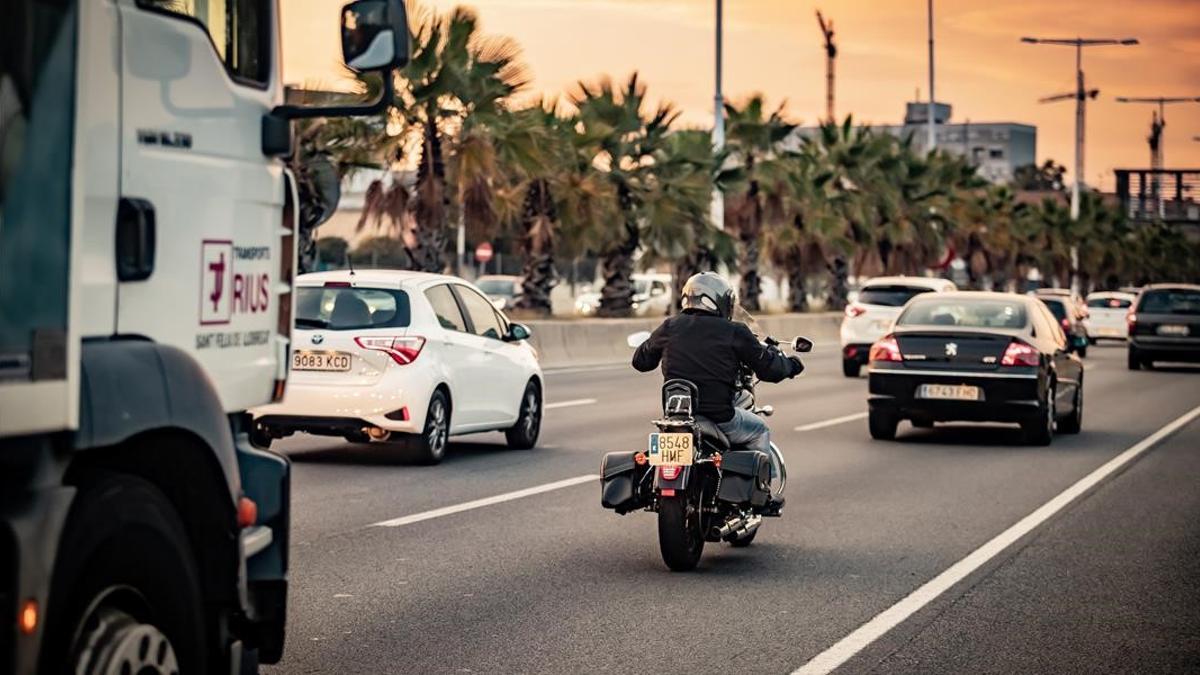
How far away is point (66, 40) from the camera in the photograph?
4688 millimetres

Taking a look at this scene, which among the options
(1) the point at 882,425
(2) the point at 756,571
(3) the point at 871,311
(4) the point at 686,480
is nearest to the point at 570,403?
(1) the point at 882,425

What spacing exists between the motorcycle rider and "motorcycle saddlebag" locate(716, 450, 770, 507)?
0.24m

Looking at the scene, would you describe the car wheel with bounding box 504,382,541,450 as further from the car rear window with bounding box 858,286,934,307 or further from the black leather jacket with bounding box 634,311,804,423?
the car rear window with bounding box 858,286,934,307

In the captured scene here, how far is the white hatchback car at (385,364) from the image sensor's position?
15711 millimetres

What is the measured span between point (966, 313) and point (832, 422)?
2369mm

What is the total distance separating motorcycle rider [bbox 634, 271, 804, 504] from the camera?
10883 millimetres

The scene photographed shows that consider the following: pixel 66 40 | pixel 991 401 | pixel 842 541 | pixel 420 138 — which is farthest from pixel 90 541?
pixel 420 138

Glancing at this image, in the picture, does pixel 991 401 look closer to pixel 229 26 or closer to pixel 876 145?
pixel 229 26

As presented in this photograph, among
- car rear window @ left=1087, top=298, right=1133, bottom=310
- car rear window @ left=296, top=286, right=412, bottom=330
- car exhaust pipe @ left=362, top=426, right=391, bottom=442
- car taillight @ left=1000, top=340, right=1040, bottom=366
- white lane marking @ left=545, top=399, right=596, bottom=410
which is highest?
car rear window @ left=1087, top=298, right=1133, bottom=310

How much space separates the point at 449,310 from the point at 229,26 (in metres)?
10.7

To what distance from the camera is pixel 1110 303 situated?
5606 centimetres

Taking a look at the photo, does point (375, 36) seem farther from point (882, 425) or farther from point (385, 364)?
point (882, 425)

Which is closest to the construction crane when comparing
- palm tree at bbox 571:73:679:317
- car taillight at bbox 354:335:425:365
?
palm tree at bbox 571:73:679:317

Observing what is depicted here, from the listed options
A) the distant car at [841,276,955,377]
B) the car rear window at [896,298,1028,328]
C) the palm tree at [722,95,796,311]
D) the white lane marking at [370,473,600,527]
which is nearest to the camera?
the white lane marking at [370,473,600,527]
